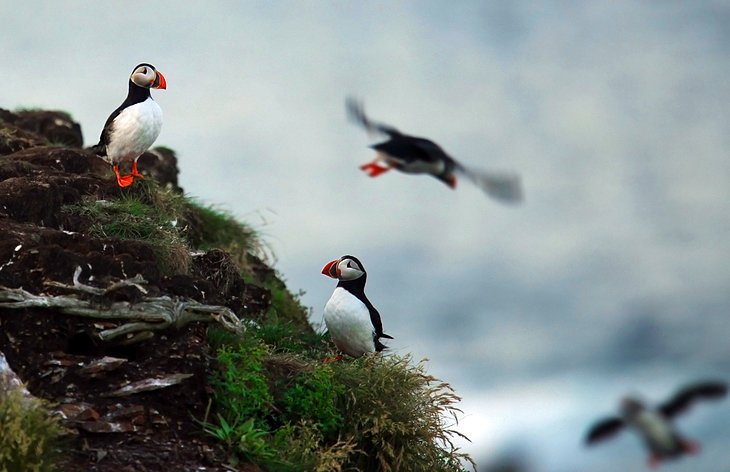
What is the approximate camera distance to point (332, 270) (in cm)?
1133

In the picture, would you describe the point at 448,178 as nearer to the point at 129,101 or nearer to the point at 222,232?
the point at 129,101

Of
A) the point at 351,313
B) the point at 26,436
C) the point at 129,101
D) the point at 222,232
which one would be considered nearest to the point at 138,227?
the point at 129,101

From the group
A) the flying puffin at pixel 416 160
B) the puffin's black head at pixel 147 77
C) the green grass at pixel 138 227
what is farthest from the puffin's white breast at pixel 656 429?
the puffin's black head at pixel 147 77

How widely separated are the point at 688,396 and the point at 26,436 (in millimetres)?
5124

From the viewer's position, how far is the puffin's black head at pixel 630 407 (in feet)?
12.8

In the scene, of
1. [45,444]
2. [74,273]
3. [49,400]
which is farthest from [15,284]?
[45,444]

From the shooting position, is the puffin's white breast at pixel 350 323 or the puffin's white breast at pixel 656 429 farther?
the puffin's white breast at pixel 350 323

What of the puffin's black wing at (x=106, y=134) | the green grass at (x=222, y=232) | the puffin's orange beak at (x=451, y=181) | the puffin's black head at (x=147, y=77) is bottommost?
the puffin's orange beak at (x=451, y=181)

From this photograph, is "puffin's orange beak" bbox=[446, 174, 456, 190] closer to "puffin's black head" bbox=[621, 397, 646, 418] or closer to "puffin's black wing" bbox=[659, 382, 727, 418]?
"puffin's black head" bbox=[621, 397, 646, 418]

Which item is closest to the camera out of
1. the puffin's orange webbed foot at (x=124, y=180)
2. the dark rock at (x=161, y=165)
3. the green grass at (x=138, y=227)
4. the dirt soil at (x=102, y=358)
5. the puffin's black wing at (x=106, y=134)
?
the dirt soil at (x=102, y=358)

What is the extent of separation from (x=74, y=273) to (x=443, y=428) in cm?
436

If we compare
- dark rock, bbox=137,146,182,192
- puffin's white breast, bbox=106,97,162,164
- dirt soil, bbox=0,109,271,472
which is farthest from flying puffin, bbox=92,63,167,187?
dark rock, bbox=137,146,182,192

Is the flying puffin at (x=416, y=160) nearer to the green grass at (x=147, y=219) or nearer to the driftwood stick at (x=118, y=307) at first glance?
the driftwood stick at (x=118, y=307)

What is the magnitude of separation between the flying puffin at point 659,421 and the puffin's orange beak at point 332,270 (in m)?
7.38
